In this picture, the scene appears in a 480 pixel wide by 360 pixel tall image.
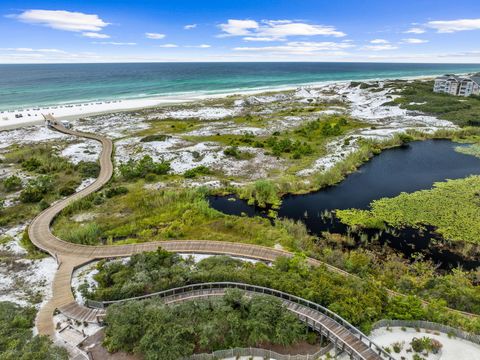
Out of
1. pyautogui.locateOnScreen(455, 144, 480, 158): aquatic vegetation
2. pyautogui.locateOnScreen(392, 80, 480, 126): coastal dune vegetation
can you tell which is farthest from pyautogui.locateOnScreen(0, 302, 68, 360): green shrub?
pyautogui.locateOnScreen(392, 80, 480, 126): coastal dune vegetation

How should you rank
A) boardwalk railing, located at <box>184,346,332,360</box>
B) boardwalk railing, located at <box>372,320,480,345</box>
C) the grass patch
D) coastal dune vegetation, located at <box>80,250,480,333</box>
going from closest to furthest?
boardwalk railing, located at <box>184,346,332,360</box>, boardwalk railing, located at <box>372,320,480,345</box>, coastal dune vegetation, located at <box>80,250,480,333</box>, the grass patch

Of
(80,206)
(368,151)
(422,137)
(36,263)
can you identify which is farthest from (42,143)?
(422,137)

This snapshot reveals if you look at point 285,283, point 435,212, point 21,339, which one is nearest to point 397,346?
point 285,283

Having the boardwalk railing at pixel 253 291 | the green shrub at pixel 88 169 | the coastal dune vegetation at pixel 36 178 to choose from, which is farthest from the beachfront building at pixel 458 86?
the boardwalk railing at pixel 253 291

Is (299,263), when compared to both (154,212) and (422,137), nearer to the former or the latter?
(154,212)

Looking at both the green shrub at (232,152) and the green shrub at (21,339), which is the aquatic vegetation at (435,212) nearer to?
the green shrub at (232,152)

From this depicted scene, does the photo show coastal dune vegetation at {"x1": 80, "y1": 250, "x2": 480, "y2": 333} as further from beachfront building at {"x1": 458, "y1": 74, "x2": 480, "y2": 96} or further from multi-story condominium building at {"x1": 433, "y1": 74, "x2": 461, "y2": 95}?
multi-story condominium building at {"x1": 433, "y1": 74, "x2": 461, "y2": 95}
